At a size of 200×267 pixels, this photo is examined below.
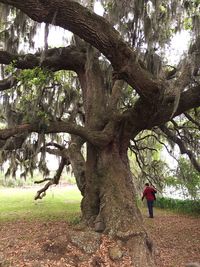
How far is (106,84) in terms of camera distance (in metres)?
10.6

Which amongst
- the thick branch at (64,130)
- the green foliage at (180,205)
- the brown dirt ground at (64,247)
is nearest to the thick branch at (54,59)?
the thick branch at (64,130)

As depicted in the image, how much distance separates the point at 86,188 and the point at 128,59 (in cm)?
395

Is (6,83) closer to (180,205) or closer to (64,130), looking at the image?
(64,130)

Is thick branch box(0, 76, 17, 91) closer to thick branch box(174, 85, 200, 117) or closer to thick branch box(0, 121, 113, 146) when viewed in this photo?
thick branch box(0, 121, 113, 146)

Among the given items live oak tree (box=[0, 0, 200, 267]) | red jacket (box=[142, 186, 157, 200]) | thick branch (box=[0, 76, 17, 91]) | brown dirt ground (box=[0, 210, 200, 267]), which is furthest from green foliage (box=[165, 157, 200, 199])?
thick branch (box=[0, 76, 17, 91])

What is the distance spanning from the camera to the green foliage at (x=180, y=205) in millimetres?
17327

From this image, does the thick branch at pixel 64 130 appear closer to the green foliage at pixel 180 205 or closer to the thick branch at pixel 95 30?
the thick branch at pixel 95 30

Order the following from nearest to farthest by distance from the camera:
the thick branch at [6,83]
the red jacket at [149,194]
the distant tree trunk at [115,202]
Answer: the distant tree trunk at [115,202], the thick branch at [6,83], the red jacket at [149,194]

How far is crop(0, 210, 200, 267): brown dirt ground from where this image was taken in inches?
283

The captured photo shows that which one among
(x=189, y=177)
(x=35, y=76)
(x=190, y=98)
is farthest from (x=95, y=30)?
(x=189, y=177)

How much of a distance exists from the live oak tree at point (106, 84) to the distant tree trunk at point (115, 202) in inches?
0.9

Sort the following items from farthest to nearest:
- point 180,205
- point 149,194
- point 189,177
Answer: point 180,205 < point 189,177 < point 149,194

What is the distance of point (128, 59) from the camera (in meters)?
6.80

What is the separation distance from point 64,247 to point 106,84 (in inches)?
194
